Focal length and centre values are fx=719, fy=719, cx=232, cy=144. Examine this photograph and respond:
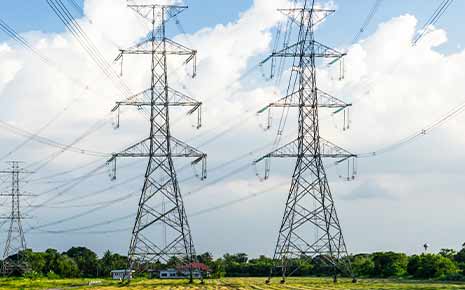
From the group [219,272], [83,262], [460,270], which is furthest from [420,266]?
[83,262]

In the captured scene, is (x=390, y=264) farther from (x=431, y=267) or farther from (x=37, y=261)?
(x=37, y=261)

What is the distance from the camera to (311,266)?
6102 inches

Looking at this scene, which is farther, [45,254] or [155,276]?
[45,254]

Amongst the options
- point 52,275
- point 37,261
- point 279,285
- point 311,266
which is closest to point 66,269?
point 37,261

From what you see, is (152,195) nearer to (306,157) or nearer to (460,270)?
(306,157)

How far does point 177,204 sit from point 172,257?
5.89m

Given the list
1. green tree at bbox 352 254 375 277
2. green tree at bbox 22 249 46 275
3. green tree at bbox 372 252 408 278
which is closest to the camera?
green tree at bbox 372 252 408 278

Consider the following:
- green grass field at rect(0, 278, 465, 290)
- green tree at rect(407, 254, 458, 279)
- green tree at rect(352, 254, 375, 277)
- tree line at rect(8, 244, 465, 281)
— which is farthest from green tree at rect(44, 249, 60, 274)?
green tree at rect(407, 254, 458, 279)

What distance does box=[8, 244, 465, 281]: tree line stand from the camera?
372 ft

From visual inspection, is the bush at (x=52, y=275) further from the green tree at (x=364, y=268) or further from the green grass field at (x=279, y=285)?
the green tree at (x=364, y=268)

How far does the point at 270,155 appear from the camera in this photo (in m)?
76.1

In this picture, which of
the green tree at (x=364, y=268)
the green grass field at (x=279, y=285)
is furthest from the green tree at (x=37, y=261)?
the green tree at (x=364, y=268)

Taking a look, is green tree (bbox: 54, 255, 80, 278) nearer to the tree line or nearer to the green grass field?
the tree line

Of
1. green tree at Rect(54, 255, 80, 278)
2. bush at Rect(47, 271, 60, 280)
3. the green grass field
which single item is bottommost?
the green grass field
